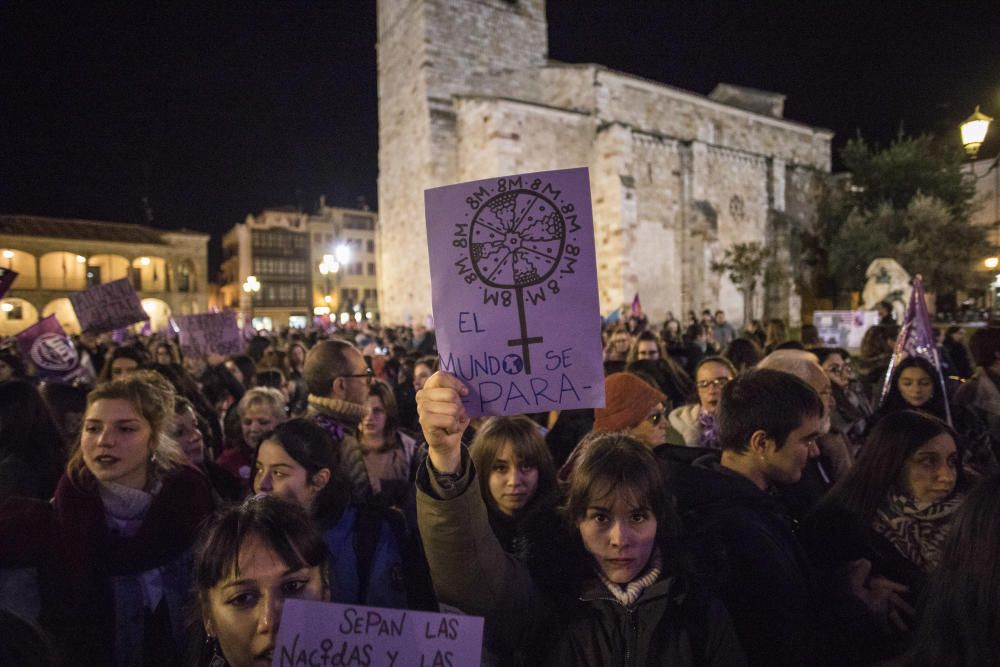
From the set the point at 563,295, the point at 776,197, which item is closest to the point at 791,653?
the point at 563,295

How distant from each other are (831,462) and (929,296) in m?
33.0

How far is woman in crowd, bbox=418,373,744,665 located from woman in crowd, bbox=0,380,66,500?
264 cm

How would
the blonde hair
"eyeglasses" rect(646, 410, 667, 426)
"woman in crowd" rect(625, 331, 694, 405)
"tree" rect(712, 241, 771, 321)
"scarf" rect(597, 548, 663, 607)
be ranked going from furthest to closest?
"tree" rect(712, 241, 771, 321) < "woman in crowd" rect(625, 331, 694, 405) < "eyeglasses" rect(646, 410, 667, 426) < the blonde hair < "scarf" rect(597, 548, 663, 607)

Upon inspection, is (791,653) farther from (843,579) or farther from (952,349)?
(952,349)

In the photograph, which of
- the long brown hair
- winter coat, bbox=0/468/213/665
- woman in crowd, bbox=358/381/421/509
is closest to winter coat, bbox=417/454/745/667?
the long brown hair

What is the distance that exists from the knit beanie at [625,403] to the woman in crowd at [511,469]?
71cm

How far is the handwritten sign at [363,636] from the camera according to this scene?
1294 mm

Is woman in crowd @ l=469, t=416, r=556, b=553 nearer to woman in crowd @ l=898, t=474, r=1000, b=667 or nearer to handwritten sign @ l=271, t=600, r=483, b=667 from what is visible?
handwritten sign @ l=271, t=600, r=483, b=667

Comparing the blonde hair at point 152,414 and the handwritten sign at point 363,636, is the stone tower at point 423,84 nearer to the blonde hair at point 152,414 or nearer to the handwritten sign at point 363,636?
the blonde hair at point 152,414

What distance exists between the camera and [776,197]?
30000 mm

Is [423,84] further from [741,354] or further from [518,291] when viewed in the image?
[518,291]

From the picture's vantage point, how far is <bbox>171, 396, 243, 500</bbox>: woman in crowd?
3.39m

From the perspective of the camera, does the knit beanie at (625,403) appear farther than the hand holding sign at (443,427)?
Yes

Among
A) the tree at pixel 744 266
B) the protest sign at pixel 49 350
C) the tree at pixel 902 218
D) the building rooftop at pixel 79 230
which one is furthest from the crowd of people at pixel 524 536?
the building rooftop at pixel 79 230
